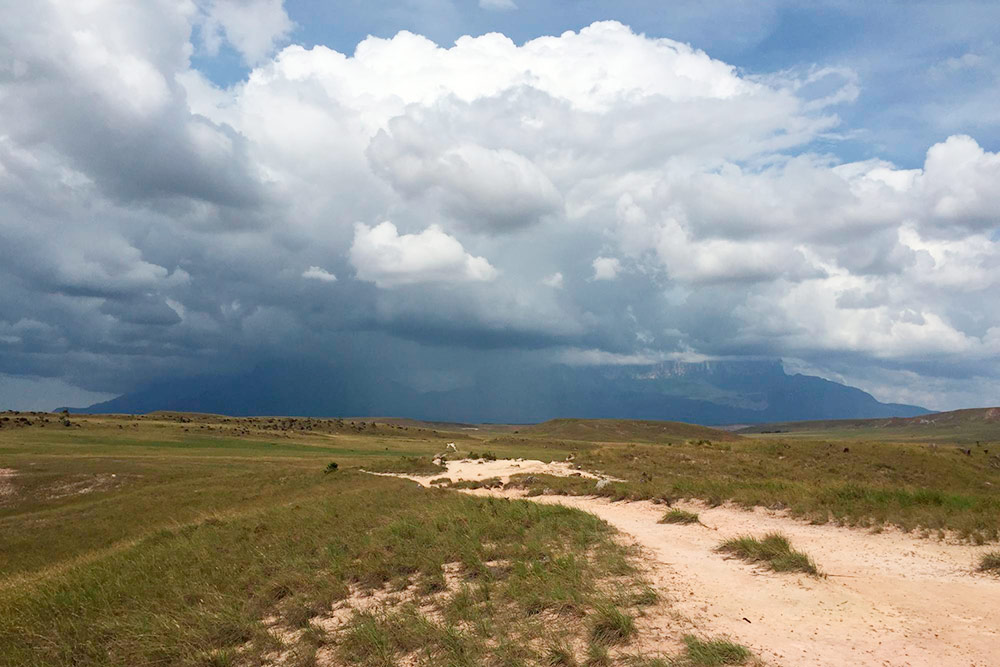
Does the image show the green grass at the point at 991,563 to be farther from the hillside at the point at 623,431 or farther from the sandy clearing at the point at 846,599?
the hillside at the point at 623,431

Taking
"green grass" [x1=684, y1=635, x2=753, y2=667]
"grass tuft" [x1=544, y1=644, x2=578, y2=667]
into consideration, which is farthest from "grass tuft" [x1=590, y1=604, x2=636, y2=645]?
"green grass" [x1=684, y1=635, x2=753, y2=667]

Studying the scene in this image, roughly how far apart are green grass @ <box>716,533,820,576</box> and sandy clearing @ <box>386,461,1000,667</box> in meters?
0.34

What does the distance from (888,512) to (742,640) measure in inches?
504

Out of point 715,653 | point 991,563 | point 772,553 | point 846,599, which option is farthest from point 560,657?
point 991,563

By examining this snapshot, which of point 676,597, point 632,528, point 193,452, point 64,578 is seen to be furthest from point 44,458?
point 676,597

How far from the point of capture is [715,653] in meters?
8.62

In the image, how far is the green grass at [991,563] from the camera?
42.5ft

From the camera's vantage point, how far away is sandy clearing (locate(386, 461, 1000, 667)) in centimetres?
899

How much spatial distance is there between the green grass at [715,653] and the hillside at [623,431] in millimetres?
126486

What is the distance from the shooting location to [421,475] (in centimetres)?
4294

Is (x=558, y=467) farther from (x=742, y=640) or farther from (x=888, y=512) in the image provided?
(x=742, y=640)

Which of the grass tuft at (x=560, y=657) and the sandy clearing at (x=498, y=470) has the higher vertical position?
the grass tuft at (x=560, y=657)

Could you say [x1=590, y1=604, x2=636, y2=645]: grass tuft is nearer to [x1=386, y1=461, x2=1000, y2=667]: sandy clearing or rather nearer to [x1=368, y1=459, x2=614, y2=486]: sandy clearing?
[x1=386, y1=461, x2=1000, y2=667]: sandy clearing

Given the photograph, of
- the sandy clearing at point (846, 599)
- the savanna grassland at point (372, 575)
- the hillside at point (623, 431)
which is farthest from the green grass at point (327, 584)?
the hillside at point (623, 431)
